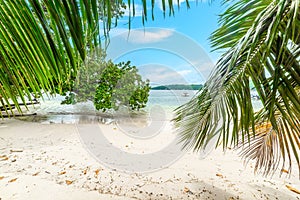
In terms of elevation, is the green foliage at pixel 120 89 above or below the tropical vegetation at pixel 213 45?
above

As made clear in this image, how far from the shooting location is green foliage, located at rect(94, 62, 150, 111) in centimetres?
438

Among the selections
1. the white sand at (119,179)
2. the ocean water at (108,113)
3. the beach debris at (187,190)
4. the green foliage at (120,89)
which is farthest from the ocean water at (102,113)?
the beach debris at (187,190)

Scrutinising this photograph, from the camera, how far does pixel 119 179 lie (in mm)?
1613

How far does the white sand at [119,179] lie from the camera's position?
1.36 metres

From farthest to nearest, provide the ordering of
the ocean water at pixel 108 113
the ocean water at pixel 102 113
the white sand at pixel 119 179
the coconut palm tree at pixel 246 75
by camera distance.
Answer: the ocean water at pixel 102 113 < the ocean water at pixel 108 113 < the white sand at pixel 119 179 < the coconut palm tree at pixel 246 75

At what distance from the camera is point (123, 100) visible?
4.65 metres

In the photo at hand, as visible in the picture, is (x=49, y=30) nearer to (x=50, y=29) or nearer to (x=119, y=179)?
(x=50, y=29)

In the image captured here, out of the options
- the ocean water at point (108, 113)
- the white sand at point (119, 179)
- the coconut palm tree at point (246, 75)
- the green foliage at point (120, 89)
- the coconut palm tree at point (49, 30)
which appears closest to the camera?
the coconut palm tree at point (49, 30)

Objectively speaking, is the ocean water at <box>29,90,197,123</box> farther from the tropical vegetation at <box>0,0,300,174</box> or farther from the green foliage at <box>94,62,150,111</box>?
the tropical vegetation at <box>0,0,300,174</box>

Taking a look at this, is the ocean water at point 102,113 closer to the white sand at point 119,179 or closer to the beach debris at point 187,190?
the white sand at point 119,179

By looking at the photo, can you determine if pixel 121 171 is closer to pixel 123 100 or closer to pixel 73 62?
pixel 73 62

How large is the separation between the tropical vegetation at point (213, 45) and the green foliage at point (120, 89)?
139 inches

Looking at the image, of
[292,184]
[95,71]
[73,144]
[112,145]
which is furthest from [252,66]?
[95,71]

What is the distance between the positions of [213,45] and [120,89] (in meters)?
3.70
